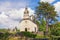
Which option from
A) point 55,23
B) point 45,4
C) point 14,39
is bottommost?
point 14,39

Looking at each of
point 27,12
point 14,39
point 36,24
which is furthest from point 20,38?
point 36,24

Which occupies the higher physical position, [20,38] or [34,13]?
[34,13]

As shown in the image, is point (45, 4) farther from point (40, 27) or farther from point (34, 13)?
point (40, 27)

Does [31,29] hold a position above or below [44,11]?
below

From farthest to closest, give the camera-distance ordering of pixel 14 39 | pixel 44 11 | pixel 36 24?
pixel 36 24, pixel 44 11, pixel 14 39

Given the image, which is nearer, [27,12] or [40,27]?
[27,12]

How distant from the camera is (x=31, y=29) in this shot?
73625 millimetres

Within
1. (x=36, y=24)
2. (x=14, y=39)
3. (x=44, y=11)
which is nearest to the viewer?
(x=14, y=39)

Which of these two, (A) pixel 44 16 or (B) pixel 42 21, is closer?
(A) pixel 44 16

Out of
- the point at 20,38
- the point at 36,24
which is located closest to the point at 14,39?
the point at 20,38

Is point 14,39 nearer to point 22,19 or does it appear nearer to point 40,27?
point 22,19

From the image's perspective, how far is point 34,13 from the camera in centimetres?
7412

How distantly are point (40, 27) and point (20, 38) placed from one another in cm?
3805

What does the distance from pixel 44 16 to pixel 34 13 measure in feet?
13.8
